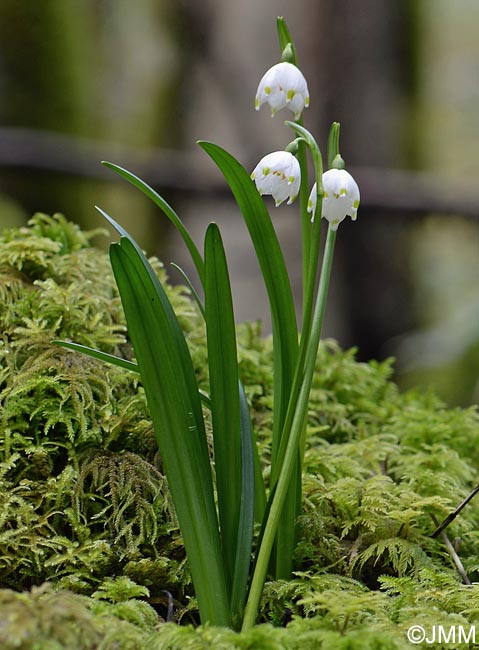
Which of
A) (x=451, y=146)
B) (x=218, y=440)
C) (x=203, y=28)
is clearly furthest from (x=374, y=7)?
(x=218, y=440)

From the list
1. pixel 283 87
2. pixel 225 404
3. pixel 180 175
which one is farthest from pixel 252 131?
pixel 225 404

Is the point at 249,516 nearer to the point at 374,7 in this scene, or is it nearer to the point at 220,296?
the point at 220,296

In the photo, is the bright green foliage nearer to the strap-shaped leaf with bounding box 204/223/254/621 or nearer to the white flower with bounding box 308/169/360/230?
the strap-shaped leaf with bounding box 204/223/254/621

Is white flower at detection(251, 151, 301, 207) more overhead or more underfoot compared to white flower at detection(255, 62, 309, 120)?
more underfoot

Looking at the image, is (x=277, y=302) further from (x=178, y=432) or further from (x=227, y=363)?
(x=178, y=432)

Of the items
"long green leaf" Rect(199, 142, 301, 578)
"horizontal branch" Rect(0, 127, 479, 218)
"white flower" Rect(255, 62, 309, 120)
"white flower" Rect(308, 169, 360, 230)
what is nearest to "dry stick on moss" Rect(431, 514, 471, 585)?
"long green leaf" Rect(199, 142, 301, 578)

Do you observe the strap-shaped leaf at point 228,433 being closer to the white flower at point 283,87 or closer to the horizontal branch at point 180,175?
the white flower at point 283,87
